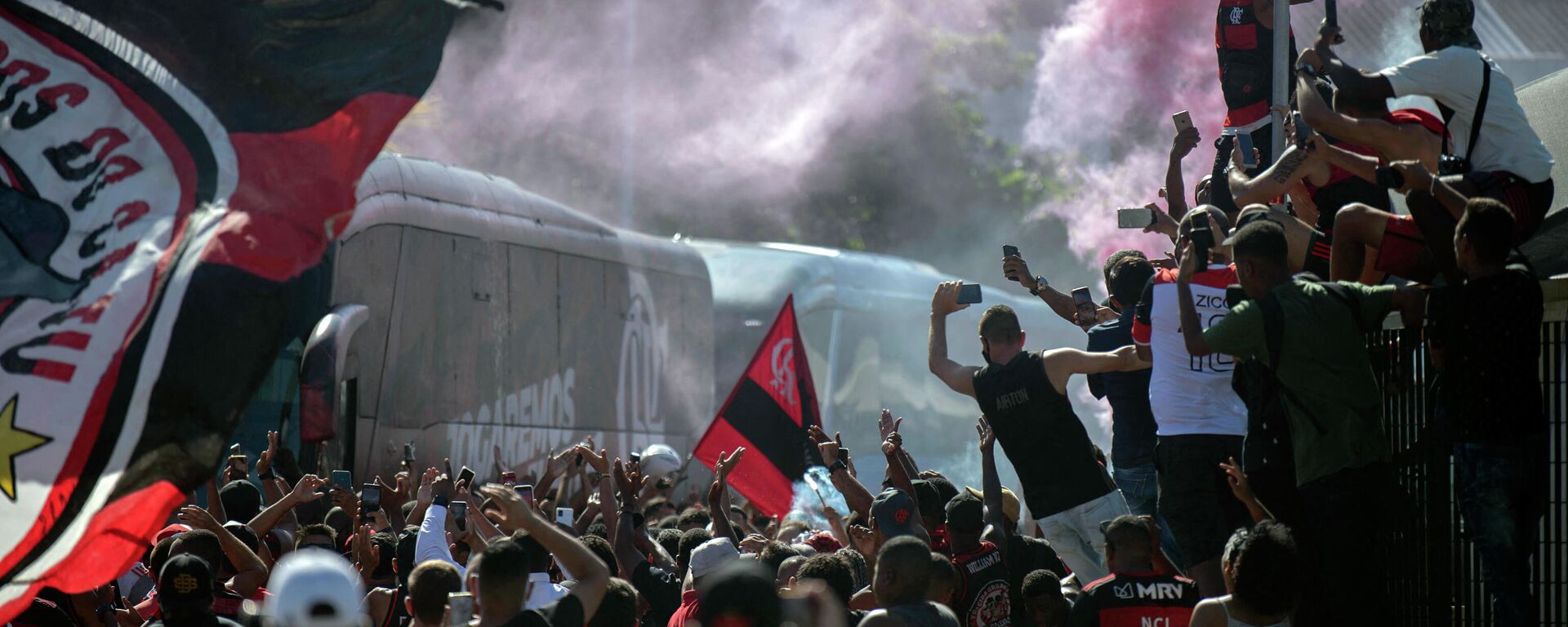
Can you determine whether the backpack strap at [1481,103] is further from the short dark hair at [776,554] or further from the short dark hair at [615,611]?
the short dark hair at [615,611]

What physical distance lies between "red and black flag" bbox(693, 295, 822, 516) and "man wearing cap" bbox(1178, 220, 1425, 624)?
23.2 feet

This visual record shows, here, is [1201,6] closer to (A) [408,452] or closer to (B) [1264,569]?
(A) [408,452]

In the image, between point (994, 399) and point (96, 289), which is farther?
point (994, 399)

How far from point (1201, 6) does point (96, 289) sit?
1565 cm

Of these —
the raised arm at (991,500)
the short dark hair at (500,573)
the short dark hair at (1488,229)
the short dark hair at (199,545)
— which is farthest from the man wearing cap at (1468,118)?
the short dark hair at (199,545)

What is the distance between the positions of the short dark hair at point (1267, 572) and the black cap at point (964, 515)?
1.73m

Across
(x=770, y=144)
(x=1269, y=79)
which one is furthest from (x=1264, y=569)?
(x=770, y=144)

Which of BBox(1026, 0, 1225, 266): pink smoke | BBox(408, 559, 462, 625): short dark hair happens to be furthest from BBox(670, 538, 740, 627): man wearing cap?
BBox(1026, 0, 1225, 266): pink smoke

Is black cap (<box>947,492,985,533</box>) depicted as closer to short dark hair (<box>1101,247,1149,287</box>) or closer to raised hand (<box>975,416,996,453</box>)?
raised hand (<box>975,416,996,453</box>)

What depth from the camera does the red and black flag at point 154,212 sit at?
6.12 metres

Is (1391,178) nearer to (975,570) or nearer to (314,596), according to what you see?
(975,570)

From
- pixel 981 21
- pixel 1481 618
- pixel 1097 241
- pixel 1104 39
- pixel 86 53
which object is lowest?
pixel 1481 618

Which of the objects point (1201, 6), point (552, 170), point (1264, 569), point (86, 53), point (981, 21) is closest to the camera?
point (1264, 569)

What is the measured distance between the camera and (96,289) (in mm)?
6426
